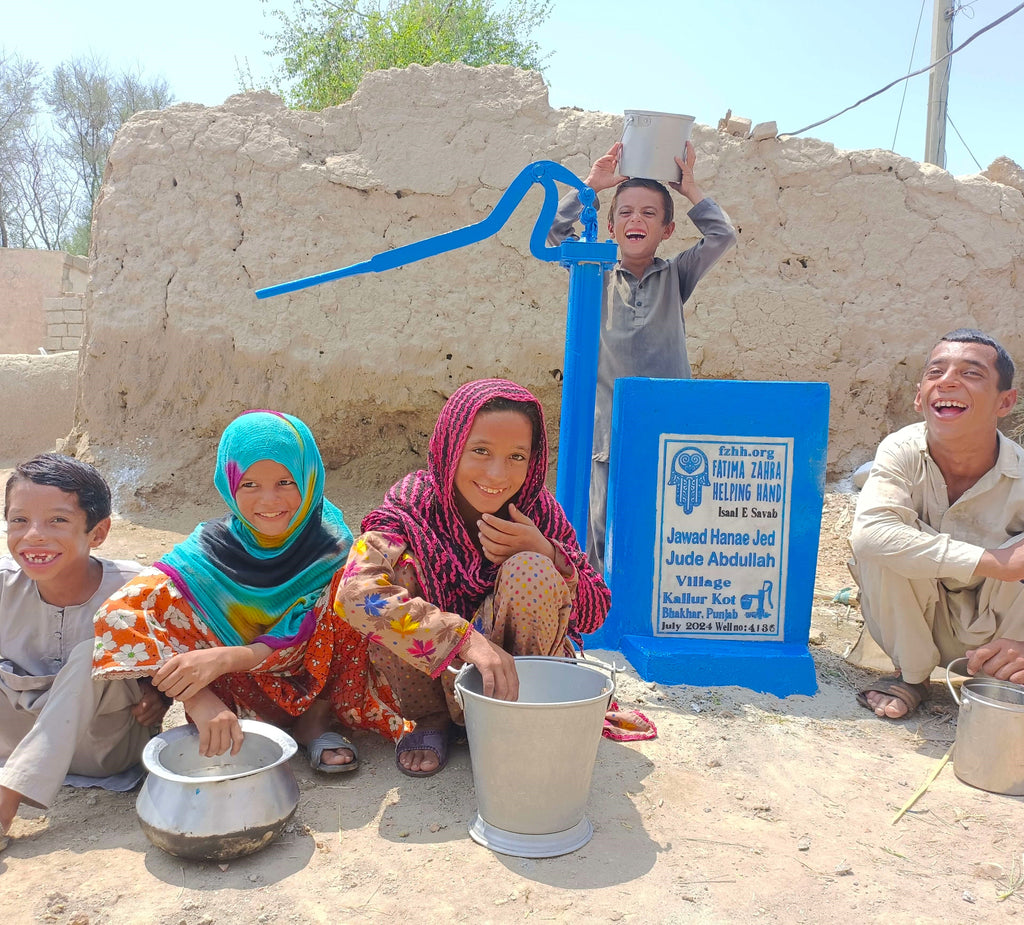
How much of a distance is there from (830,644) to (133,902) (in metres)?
2.69

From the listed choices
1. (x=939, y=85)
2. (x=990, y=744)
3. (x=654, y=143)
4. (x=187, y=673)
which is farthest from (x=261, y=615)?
(x=939, y=85)

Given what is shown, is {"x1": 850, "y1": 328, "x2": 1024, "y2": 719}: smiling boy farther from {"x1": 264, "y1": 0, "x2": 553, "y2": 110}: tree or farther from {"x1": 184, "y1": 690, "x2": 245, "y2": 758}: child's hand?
{"x1": 264, "y1": 0, "x2": 553, "y2": 110}: tree

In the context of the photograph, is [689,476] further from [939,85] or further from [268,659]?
[939,85]

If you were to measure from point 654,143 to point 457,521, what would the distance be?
5.71ft

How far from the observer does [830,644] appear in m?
3.48

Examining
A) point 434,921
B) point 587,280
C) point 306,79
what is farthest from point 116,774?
point 306,79

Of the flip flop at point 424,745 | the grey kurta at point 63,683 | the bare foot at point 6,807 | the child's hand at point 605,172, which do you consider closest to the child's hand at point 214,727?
the grey kurta at point 63,683

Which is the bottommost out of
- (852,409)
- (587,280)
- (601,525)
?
(601,525)

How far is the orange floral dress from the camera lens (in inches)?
76.4

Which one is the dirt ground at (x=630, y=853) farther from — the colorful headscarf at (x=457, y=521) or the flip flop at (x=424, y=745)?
the colorful headscarf at (x=457, y=521)

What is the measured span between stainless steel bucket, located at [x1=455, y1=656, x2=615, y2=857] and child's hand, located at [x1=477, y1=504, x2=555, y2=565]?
32cm

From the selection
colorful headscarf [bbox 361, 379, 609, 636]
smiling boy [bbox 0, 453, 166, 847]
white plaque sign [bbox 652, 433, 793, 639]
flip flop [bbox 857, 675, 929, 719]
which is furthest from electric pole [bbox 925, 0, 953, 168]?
smiling boy [bbox 0, 453, 166, 847]

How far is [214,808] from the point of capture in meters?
1.75

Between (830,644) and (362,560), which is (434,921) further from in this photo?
(830,644)
